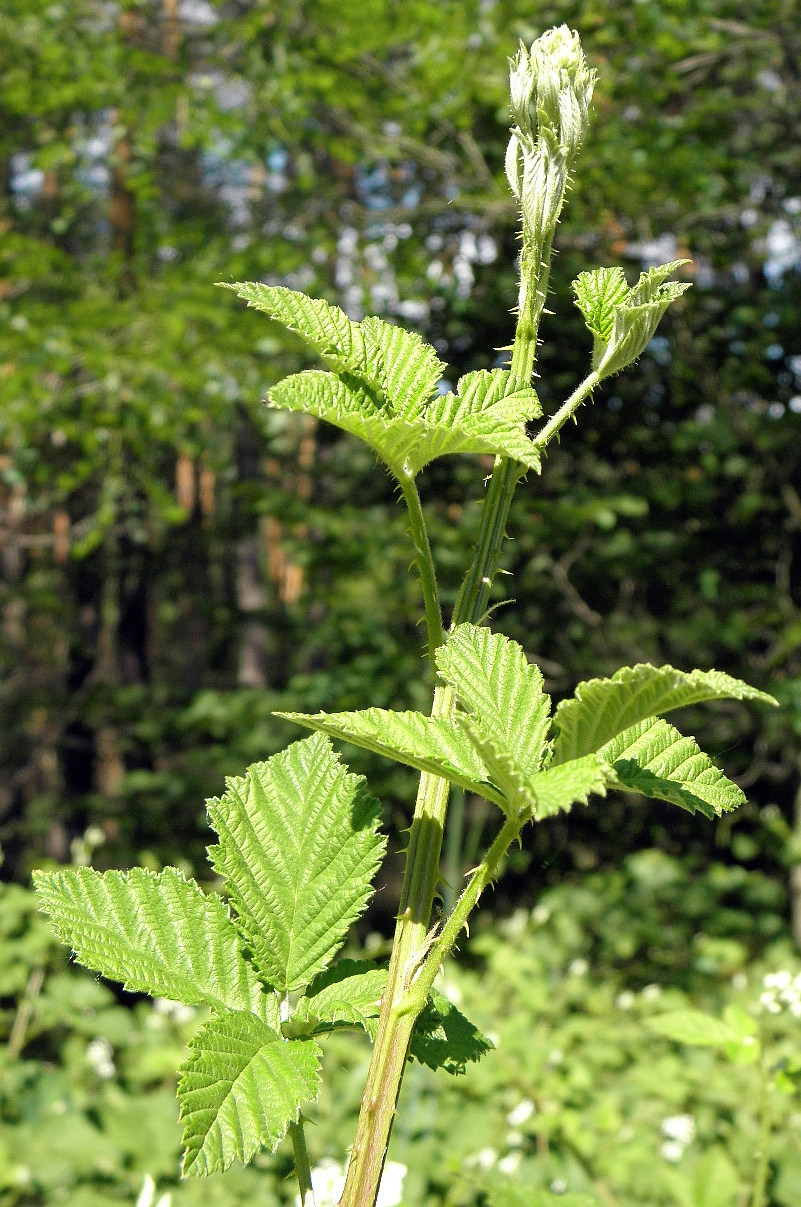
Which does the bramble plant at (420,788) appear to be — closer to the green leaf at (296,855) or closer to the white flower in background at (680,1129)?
the green leaf at (296,855)

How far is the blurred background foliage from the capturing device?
4305 mm

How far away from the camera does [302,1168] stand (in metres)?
0.58

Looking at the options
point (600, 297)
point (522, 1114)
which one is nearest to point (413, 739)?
point (600, 297)

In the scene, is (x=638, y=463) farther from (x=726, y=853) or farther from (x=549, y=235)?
(x=549, y=235)

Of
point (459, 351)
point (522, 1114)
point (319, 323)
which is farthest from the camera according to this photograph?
point (459, 351)

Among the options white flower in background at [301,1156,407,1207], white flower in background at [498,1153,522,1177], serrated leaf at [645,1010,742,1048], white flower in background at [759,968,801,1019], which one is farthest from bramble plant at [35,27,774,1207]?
white flower in background at [498,1153,522,1177]

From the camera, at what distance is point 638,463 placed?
15.0 ft

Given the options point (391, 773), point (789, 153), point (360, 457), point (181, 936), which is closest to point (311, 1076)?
point (181, 936)

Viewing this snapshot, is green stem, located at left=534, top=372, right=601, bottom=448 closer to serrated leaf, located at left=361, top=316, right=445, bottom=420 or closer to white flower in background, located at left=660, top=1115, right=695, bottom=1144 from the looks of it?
serrated leaf, located at left=361, top=316, right=445, bottom=420

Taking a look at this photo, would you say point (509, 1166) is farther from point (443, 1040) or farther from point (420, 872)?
point (420, 872)

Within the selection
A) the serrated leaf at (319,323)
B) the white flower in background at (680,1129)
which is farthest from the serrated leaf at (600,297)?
the white flower in background at (680,1129)

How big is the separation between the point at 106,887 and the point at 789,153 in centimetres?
441

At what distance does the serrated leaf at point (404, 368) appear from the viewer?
0.66 metres

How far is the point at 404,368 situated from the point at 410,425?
106 mm
